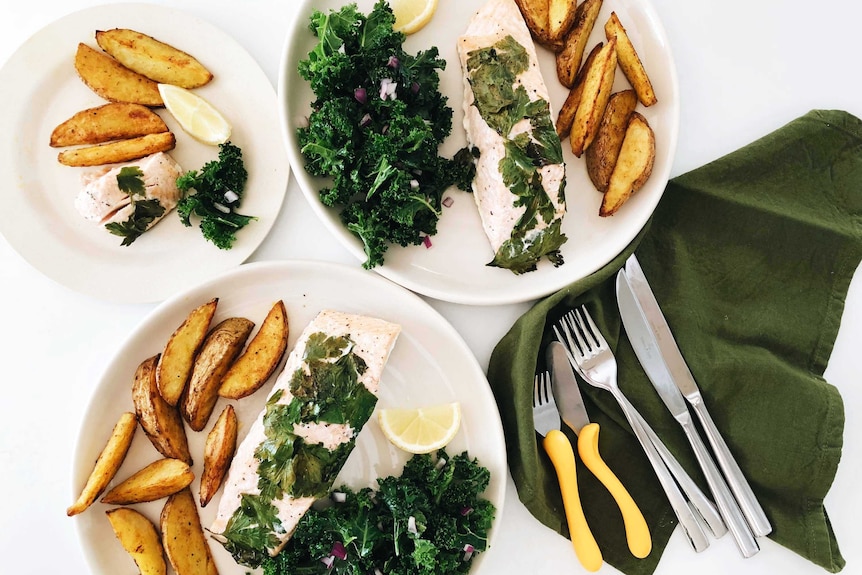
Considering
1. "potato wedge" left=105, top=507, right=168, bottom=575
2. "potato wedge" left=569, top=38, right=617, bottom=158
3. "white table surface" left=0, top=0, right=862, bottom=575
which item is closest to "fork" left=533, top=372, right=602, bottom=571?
"white table surface" left=0, top=0, right=862, bottom=575

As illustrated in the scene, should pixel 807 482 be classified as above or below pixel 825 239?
below

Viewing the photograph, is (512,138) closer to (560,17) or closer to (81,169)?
(560,17)

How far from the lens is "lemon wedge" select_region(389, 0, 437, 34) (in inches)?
108

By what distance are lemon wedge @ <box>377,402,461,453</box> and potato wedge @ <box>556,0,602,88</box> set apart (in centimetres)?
149

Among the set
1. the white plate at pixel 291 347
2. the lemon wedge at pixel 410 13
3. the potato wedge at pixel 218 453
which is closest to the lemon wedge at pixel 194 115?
the white plate at pixel 291 347

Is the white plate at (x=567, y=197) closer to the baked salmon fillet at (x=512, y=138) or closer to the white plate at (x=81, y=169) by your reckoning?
the baked salmon fillet at (x=512, y=138)

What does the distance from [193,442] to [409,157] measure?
1.48 m

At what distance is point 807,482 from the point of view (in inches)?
110

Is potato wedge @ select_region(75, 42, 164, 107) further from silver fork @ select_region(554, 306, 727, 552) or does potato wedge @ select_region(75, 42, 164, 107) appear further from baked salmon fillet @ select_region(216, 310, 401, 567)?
silver fork @ select_region(554, 306, 727, 552)

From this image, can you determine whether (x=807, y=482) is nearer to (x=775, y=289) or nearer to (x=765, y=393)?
(x=765, y=393)

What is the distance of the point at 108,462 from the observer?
2.54m

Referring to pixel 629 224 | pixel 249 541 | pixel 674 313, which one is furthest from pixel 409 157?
pixel 249 541

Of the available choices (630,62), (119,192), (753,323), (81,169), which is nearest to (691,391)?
(753,323)

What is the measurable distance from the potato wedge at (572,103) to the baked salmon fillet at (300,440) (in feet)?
3.89
